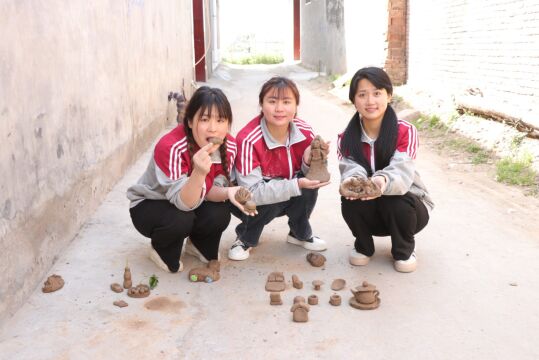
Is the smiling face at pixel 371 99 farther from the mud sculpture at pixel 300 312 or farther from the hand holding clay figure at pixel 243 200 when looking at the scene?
the mud sculpture at pixel 300 312

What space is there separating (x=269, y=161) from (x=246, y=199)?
45cm

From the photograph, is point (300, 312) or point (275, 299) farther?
point (275, 299)

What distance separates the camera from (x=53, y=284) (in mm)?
2957

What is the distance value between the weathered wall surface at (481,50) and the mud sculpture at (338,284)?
373cm

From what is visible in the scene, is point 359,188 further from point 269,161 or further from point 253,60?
point 253,60

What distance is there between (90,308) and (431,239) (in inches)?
86.5

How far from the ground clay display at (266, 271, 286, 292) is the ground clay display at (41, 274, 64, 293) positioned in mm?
1093

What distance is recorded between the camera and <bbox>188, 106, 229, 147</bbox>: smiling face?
300 centimetres

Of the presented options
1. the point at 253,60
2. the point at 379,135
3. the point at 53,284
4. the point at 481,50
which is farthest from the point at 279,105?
the point at 253,60

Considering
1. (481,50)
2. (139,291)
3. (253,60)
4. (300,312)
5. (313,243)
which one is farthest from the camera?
(253,60)

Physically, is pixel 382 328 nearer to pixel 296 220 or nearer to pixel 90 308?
pixel 296 220

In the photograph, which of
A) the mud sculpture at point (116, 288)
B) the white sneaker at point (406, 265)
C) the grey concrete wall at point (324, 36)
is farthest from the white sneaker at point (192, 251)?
the grey concrete wall at point (324, 36)

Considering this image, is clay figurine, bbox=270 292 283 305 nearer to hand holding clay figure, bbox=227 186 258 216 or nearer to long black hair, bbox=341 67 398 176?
hand holding clay figure, bbox=227 186 258 216

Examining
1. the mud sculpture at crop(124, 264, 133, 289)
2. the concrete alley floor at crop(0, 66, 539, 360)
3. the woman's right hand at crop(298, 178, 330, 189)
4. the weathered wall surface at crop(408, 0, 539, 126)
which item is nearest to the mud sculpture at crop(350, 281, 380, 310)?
the concrete alley floor at crop(0, 66, 539, 360)
